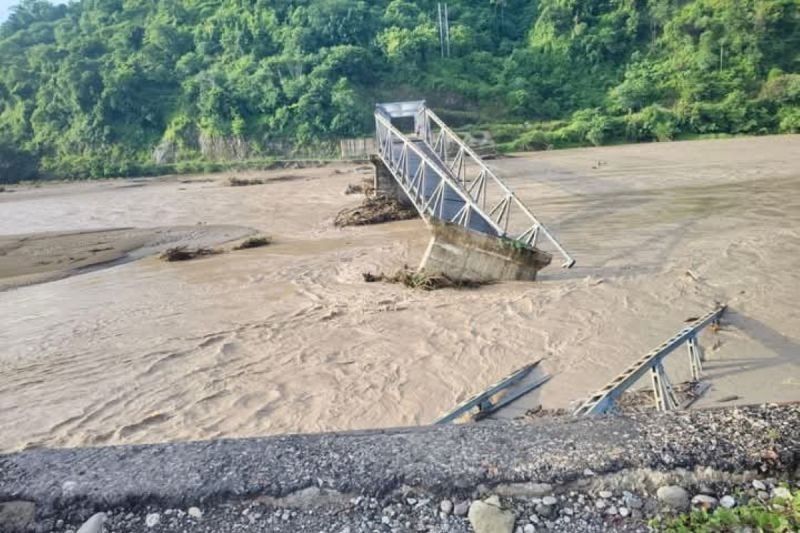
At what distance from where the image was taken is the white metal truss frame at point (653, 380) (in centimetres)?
416

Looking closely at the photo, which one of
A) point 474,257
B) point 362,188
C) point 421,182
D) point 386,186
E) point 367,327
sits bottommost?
point 367,327

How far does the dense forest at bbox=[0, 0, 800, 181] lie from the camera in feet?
146

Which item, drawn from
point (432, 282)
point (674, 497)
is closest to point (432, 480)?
point (674, 497)

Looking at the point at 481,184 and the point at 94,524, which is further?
the point at 481,184

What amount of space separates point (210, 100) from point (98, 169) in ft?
37.4

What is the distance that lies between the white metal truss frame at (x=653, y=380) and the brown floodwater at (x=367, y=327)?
18.7 inches

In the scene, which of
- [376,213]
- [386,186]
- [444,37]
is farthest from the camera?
[444,37]

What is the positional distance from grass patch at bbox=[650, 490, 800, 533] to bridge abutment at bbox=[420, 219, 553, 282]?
8539 mm

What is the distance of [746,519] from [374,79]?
5185 cm

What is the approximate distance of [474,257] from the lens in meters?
10.9

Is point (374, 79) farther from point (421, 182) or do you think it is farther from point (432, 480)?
point (432, 480)

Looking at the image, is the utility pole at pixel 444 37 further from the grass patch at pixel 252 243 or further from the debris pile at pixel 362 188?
the grass patch at pixel 252 243

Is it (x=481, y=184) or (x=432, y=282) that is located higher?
(x=481, y=184)

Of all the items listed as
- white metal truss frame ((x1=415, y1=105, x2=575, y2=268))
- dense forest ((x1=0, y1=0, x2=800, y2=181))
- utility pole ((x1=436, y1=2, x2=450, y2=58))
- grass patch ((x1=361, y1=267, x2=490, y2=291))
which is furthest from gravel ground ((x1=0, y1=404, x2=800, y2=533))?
utility pole ((x1=436, y1=2, x2=450, y2=58))
